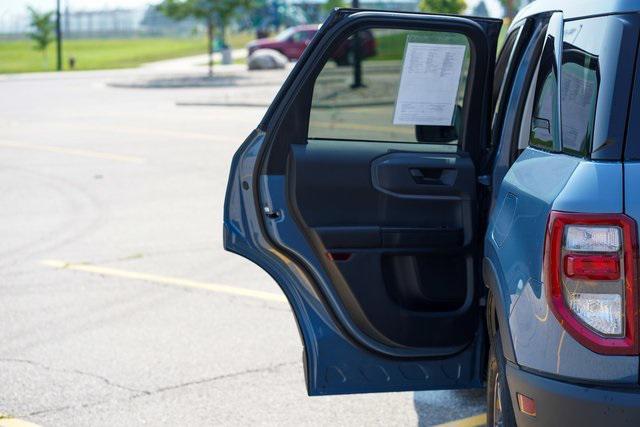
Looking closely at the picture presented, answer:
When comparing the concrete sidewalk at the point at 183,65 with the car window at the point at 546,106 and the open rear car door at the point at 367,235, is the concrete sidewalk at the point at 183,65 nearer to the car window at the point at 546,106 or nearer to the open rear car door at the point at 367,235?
the open rear car door at the point at 367,235

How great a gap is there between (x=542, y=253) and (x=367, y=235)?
125 centimetres

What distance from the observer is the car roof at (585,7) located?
3441mm

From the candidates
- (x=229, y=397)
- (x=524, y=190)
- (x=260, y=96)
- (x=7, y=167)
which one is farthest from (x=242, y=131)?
(x=524, y=190)

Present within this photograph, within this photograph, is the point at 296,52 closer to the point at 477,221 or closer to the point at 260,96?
the point at 260,96

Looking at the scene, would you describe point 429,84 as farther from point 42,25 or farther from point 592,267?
point 42,25

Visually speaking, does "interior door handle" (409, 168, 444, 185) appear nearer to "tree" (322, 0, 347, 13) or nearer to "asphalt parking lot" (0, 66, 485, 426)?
"asphalt parking lot" (0, 66, 485, 426)

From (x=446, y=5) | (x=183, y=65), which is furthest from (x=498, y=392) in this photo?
(x=183, y=65)

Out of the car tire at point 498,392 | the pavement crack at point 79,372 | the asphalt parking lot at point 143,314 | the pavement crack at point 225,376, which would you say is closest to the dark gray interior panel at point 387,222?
the car tire at point 498,392

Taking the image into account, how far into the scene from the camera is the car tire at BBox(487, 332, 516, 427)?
369cm

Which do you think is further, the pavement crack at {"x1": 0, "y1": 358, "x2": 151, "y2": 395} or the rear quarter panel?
the pavement crack at {"x1": 0, "y1": 358, "x2": 151, "y2": 395}

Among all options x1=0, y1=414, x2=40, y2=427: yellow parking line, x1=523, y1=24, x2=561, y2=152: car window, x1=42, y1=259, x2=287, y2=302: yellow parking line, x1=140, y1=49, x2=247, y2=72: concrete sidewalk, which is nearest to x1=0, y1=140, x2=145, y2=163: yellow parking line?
x1=42, y1=259, x2=287, y2=302: yellow parking line

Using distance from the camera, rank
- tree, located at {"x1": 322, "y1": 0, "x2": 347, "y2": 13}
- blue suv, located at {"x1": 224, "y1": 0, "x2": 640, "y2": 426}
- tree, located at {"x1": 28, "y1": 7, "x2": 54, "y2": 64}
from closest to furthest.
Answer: blue suv, located at {"x1": 224, "y1": 0, "x2": 640, "y2": 426} → tree, located at {"x1": 28, "y1": 7, "x2": 54, "y2": 64} → tree, located at {"x1": 322, "y1": 0, "x2": 347, "y2": 13}

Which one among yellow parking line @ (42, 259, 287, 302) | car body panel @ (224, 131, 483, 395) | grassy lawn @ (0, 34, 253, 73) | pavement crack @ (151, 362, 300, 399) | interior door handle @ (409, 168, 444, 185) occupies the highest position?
interior door handle @ (409, 168, 444, 185)

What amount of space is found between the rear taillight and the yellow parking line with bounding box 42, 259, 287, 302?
4423mm
